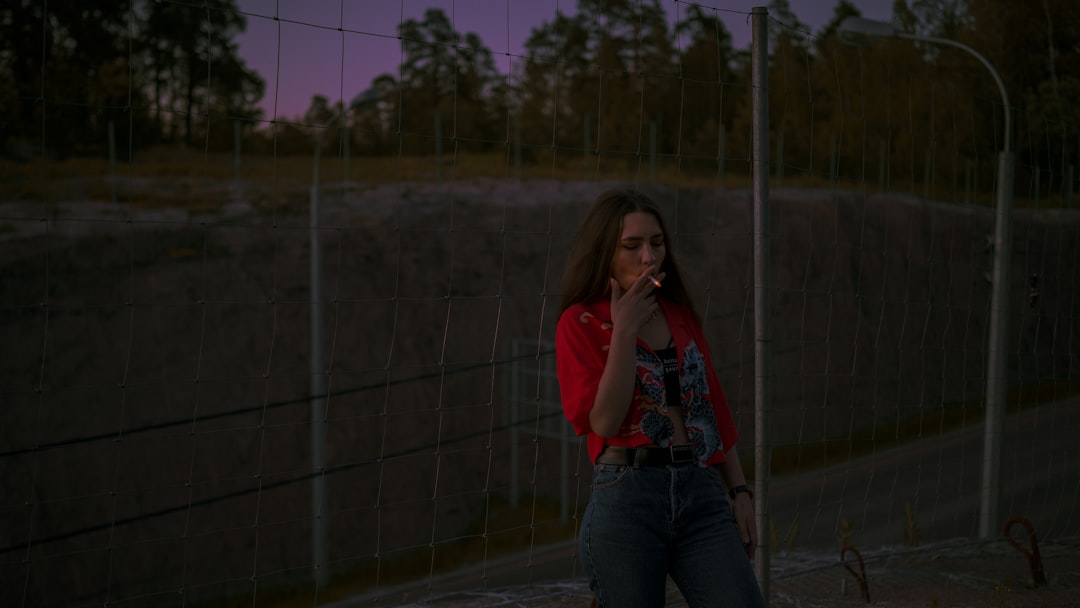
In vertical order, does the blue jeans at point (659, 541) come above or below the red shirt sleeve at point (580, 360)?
below

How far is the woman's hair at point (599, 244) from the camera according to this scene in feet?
7.17

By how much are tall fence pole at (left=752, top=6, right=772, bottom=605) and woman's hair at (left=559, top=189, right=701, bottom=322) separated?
1.19 metres

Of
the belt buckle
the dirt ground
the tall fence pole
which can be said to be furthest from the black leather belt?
the dirt ground

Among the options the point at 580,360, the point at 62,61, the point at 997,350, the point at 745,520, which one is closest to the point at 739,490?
the point at 745,520

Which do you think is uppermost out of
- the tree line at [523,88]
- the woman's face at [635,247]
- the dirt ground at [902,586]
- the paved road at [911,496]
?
the tree line at [523,88]

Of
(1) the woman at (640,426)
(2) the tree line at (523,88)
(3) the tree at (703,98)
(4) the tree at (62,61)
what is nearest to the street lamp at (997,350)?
(1) the woman at (640,426)

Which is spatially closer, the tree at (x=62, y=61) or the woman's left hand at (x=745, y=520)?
the woman's left hand at (x=745, y=520)

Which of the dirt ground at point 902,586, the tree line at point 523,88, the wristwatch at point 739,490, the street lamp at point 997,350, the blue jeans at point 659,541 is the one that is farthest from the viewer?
the tree line at point 523,88

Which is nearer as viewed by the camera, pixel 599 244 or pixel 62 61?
pixel 599 244

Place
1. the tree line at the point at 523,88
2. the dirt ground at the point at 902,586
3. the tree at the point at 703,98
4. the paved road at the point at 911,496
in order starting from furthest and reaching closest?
the tree at the point at 703,98, the tree line at the point at 523,88, the paved road at the point at 911,496, the dirt ground at the point at 902,586

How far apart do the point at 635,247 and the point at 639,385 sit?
0.28 m

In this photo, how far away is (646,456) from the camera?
207 cm

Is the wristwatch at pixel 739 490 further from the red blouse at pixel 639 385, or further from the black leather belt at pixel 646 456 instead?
the black leather belt at pixel 646 456

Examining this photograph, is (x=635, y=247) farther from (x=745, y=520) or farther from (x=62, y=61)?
(x=62, y=61)
